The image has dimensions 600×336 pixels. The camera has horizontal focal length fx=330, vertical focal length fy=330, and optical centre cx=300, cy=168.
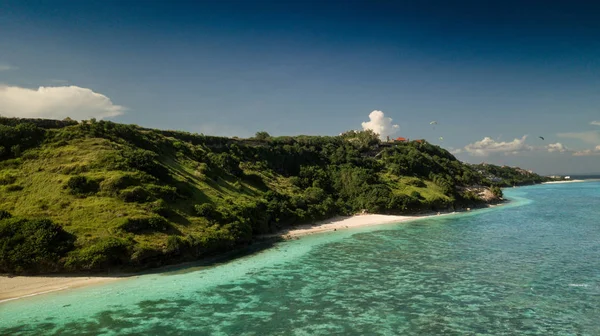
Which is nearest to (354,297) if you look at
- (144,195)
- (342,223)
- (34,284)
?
(34,284)

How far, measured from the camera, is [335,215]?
76.4 meters

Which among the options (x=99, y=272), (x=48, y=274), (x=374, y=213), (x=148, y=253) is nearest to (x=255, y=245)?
(x=148, y=253)

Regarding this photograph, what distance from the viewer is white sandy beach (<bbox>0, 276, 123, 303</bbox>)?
29.8m

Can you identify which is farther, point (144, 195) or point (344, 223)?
point (344, 223)

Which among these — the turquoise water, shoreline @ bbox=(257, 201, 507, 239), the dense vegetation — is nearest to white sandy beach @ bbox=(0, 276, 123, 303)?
the dense vegetation

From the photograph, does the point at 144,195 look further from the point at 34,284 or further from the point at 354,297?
the point at 354,297

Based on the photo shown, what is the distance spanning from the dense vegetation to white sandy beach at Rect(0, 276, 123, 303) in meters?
1.16

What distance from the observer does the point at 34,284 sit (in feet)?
103

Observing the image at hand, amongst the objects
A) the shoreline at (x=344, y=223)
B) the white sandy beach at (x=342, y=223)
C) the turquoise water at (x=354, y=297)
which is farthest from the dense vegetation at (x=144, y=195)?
the turquoise water at (x=354, y=297)

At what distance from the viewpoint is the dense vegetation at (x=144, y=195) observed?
116 ft

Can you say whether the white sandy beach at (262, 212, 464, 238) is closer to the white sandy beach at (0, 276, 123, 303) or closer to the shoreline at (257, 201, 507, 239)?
the shoreline at (257, 201, 507, 239)

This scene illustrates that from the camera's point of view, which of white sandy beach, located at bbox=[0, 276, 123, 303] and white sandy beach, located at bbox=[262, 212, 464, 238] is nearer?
white sandy beach, located at bbox=[0, 276, 123, 303]

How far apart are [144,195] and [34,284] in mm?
16307

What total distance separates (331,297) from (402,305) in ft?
19.9
